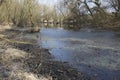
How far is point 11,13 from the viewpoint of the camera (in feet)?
191

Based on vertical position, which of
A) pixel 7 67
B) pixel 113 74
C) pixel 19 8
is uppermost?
pixel 19 8

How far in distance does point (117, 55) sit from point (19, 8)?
4503 centimetres

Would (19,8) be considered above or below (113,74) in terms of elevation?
above

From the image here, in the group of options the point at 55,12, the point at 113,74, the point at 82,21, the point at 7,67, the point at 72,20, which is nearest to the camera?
the point at 7,67

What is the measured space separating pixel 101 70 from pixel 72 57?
13.1 feet

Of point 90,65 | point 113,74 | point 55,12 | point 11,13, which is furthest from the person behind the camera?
point 55,12

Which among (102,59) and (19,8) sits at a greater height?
(19,8)

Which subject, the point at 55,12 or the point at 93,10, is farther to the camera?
the point at 55,12

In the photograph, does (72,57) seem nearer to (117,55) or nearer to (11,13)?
(117,55)

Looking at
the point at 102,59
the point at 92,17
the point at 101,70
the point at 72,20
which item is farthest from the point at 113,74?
the point at 72,20

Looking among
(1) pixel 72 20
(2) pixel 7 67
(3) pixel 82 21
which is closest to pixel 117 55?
(2) pixel 7 67

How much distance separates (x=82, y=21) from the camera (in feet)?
231

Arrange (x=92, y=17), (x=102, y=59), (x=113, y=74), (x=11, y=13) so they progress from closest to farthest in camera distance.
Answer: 1. (x=113, y=74)
2. (x=102, y=59)
3. (x=11, y=13)
4. (x=92, y=17)

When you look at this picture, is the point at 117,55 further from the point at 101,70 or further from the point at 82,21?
the point at 82,21
